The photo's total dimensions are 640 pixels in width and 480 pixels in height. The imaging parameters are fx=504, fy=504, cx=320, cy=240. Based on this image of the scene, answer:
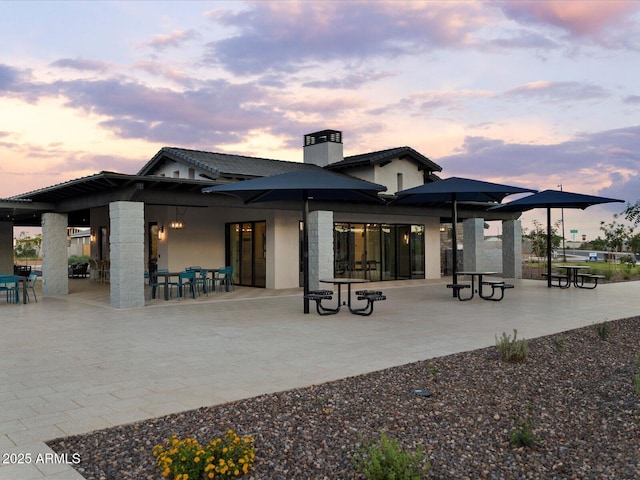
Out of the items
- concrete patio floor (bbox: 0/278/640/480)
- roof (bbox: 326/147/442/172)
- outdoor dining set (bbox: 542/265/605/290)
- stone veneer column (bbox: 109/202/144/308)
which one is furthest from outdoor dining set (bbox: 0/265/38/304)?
outdoor dining set (bbox: 542/265/605/290)

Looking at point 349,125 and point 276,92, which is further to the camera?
point 349,125

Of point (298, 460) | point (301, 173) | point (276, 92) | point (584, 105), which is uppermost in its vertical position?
point (276, 92)

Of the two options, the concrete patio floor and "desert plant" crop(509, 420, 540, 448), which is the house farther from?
"desert plant" crop(509, 420, 540, 448)

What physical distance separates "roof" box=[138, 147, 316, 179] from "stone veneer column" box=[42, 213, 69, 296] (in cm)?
466

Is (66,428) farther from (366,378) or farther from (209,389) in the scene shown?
(366,378)

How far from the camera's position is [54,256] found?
1484 cm

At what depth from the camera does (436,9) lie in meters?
11.3

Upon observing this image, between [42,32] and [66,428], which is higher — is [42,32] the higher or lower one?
the higher one

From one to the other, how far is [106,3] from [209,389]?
32.5ft

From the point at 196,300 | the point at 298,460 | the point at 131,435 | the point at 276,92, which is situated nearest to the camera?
the point at 298,460

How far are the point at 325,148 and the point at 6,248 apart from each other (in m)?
13.6

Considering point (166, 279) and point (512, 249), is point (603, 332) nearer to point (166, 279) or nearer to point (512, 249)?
point (166, 279)

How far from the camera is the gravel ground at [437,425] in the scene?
3.22m

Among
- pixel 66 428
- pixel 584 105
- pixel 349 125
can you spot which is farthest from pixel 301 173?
pixel 349 125
